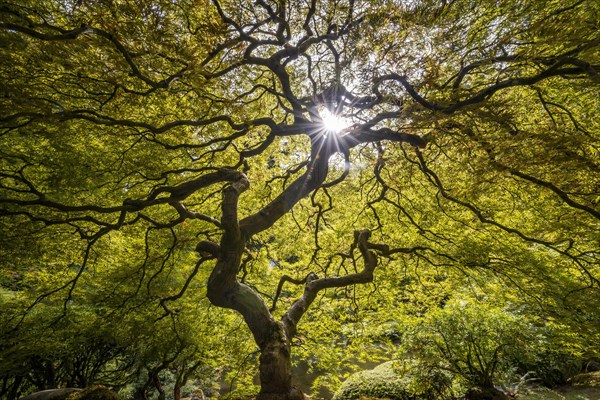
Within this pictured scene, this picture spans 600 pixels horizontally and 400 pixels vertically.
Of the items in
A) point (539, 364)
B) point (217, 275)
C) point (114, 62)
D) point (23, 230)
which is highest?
point (114, 62)

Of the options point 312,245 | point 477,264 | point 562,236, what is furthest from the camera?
point 312,245

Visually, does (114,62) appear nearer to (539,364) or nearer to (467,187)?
(467,187)

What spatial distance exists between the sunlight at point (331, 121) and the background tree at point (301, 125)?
0.09 ft

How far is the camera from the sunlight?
13.6ft

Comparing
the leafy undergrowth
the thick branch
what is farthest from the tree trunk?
the leafy undergrowth

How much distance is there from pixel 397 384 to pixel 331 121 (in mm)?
6021

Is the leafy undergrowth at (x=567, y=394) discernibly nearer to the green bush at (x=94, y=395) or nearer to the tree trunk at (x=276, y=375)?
the tree trunk at (x=276, y=375)

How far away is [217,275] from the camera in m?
3.45

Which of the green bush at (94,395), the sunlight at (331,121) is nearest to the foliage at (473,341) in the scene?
the sunlight at (331,121)

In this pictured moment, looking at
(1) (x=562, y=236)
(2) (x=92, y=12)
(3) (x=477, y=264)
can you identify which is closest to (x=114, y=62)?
(2) (x=92, y=12)

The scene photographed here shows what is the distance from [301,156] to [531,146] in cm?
456

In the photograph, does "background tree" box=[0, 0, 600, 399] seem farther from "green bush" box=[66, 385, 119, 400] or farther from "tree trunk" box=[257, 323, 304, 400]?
"green bush" box=[66, 385, 119, 400]

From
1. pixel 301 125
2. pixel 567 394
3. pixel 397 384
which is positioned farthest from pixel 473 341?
pixel 301 125

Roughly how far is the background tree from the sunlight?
3 centimetres
